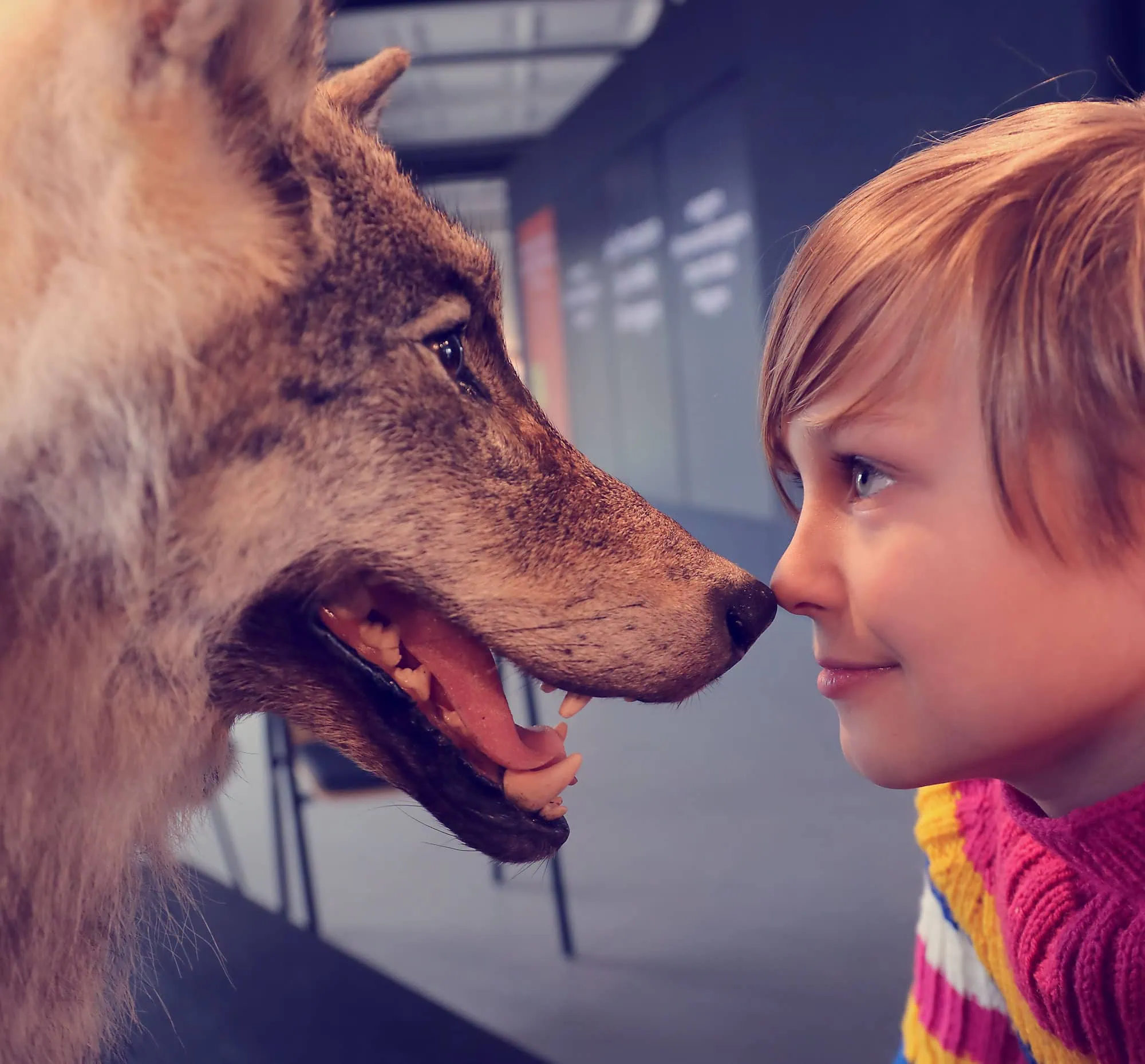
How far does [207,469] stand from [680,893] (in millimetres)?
1384

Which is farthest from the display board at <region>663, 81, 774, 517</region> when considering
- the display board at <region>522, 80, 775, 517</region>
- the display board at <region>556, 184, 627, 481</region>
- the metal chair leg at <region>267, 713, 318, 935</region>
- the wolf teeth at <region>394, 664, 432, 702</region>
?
the wolf teeth at <region>394, 664, 432, 702</region>

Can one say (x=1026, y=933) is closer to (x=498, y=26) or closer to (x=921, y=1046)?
(x=921, y=1046)

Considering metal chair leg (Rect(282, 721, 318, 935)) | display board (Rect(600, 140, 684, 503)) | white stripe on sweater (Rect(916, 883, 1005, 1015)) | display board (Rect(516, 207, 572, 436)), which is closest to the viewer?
white stripe on sweater (Rect(916, 883, 1005, 1015))

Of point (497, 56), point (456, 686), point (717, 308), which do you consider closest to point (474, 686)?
point (456, 686)

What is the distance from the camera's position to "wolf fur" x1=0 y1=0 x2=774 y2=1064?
53 centimetres

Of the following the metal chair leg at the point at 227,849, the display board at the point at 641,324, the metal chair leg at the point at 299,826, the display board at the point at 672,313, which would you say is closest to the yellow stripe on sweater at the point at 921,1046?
the metal chair leg at the point at 299,826

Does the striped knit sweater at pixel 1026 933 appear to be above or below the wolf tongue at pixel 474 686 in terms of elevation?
below

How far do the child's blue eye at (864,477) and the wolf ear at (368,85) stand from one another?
1.42ft

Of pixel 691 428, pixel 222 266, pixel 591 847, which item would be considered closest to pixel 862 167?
pixel 691 428

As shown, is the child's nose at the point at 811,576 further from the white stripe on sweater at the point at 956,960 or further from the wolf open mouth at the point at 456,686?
the white stripe on sweater at the point at 956,960

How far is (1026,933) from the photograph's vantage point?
0.74 meters

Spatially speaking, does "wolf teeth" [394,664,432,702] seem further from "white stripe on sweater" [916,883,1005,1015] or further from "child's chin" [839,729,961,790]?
"white stripe on sweater" [916,883,1005,1015]

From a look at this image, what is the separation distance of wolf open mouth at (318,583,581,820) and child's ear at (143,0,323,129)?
298 mm

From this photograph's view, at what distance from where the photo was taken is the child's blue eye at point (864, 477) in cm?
67
